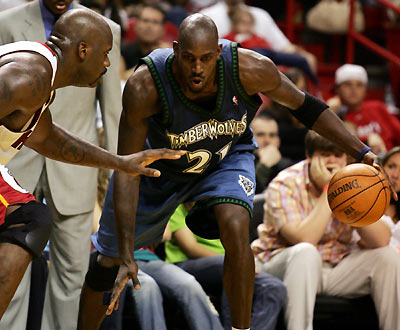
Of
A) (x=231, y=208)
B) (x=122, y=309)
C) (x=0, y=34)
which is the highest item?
(x=0, y=34)

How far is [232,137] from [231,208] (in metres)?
0.37

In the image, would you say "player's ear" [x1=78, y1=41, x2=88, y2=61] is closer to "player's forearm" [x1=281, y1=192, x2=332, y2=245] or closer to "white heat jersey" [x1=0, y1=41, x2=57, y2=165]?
"white heat jersey" [x1=0, y1=41, x2=57, y2=165]

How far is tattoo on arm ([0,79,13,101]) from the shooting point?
267 centimetres

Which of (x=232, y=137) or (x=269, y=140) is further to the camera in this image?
(x=269, y=140)

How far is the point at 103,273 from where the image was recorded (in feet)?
12.3

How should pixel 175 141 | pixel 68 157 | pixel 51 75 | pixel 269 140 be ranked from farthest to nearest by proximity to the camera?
pixel 269 140 → pixel 175 141 → pixel 68 157 → pixel 51 75

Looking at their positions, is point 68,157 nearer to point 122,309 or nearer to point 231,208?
point 231,208

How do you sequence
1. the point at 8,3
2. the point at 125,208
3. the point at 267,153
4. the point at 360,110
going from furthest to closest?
the point at 360,110 < the point at 8,3 < the point at 267,153 < the point at 125,208

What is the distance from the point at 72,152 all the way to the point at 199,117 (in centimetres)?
62

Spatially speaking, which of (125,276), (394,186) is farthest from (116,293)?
(394,186)

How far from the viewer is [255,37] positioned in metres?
7.30

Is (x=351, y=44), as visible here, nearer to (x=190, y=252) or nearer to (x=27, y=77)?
(x=190, y=252)

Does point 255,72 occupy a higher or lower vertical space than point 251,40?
higher

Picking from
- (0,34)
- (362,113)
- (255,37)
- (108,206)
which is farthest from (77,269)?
(255,37)
